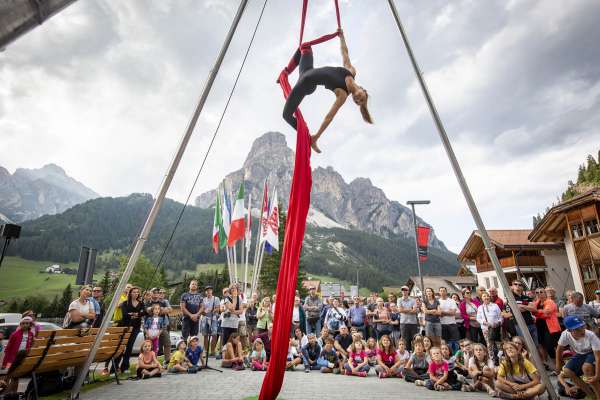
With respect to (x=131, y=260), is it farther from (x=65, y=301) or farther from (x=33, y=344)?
(x=65, y=301)

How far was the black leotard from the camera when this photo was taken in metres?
3.63

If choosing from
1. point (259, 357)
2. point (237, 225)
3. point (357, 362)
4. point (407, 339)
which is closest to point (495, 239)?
point (237, 225)

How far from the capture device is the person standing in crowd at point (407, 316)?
319 inches

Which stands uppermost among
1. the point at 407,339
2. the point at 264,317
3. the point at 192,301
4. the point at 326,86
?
the point at 326,86

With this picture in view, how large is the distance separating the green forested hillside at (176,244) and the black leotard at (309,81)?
300 ft

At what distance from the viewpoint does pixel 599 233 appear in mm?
15273

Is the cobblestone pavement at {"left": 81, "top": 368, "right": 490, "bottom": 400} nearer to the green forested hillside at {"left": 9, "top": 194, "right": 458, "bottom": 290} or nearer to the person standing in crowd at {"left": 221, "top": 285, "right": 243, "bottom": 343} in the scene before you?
the person standing in crowd at {"left": 221, "top": 285, "right": 243, "bottom": 343}

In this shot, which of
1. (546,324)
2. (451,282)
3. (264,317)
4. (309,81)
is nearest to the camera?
(309,81)

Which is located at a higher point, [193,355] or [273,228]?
[273,228]

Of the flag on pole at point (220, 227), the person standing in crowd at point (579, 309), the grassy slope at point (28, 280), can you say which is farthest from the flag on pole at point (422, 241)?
the grassy slope at point (28, 280)

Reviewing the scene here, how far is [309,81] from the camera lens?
12.2ft

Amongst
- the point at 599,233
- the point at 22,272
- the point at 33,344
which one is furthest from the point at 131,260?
the point at 22,272

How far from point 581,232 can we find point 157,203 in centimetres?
2069

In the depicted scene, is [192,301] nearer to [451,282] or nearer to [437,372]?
[437,372]
